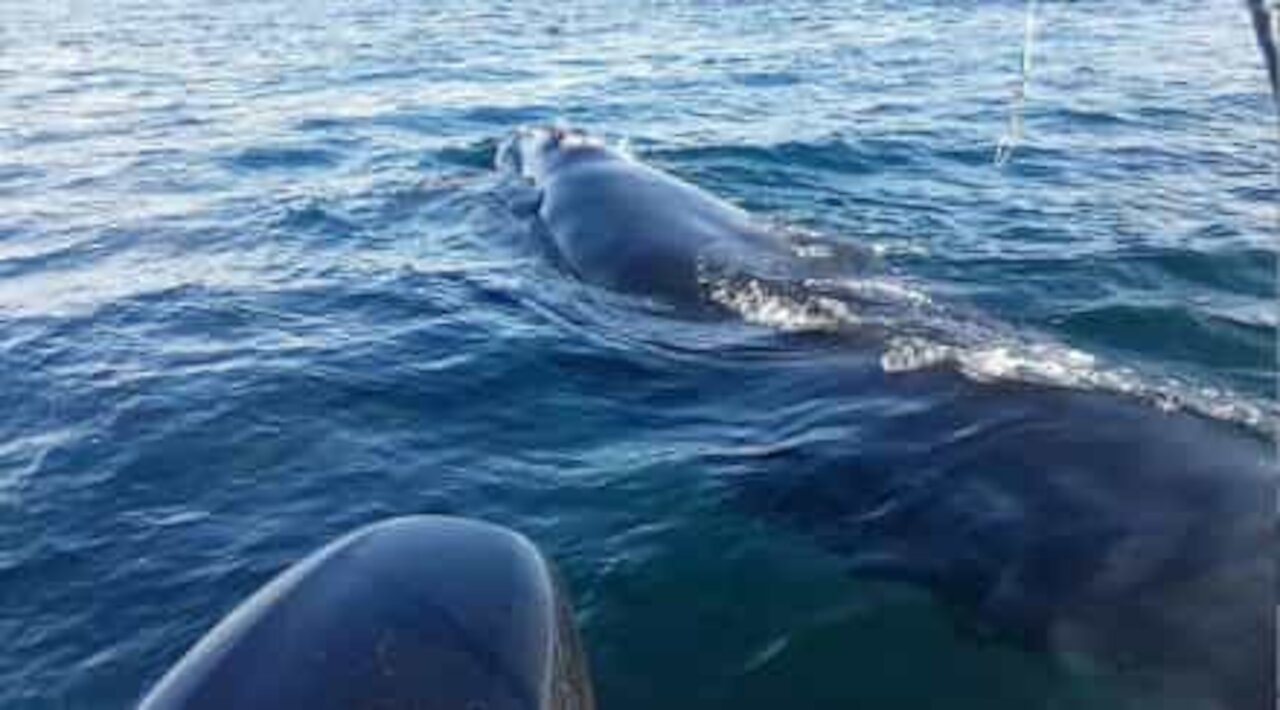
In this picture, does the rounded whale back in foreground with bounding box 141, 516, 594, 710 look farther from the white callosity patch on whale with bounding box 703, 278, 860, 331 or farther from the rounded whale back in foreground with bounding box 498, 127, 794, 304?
the rounded whale back in foreground with bounding box 498, 127, 794, 304

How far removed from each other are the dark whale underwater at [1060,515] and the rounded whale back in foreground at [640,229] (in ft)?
9.51

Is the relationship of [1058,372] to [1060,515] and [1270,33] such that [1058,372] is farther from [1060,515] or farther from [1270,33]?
[1270,33]

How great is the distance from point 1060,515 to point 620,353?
14.4ft

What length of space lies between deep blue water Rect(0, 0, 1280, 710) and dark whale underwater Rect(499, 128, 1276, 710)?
44 mm

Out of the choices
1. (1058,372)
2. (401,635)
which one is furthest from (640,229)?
(401,635)

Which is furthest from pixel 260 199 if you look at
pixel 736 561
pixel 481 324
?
pixel 736 561

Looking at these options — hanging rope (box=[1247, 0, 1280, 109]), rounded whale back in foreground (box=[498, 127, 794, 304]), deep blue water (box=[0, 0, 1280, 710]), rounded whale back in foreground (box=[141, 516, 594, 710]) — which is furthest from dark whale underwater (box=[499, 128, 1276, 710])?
rounded whale back in foreground (box=[498, 127, 794, 304])

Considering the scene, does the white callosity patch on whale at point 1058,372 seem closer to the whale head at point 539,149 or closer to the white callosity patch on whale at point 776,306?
the white callosity patch on whale at point 776,306

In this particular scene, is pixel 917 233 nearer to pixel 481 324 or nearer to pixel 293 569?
pixel 481 324

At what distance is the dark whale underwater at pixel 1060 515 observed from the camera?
225 inches

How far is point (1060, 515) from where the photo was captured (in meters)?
6.53

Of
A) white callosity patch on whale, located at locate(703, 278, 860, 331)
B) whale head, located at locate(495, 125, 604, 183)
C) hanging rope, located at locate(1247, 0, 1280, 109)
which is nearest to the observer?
hanging rope, located at locate(1247, 0, 1280, 109)

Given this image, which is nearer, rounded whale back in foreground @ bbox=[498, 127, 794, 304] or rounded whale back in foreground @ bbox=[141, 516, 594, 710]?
rounded whale back in foreground @ bbox=[141, 516, 594, 710]

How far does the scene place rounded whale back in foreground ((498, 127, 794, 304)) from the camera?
37.5 ft
